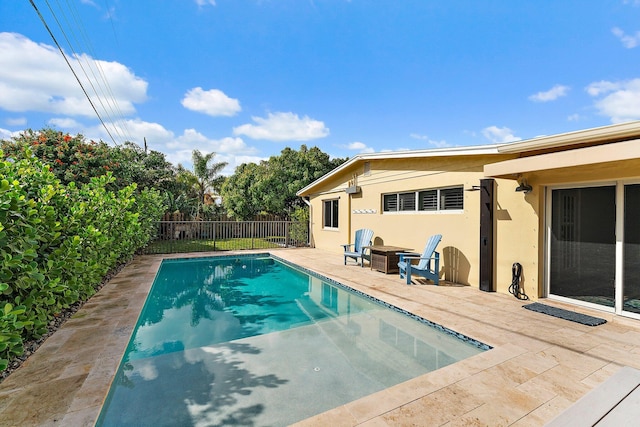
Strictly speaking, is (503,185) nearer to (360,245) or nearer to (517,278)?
(517,278)

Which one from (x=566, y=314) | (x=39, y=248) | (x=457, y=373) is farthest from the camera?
(x=566, y=314)

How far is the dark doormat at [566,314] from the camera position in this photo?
4812 mm

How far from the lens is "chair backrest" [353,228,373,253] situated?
10853mm

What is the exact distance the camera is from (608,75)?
11.3 m

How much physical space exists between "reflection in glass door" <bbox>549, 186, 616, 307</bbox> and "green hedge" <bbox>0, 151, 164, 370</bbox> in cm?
800

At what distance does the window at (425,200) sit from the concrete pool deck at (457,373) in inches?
117

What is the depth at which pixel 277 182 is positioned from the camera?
838 inches

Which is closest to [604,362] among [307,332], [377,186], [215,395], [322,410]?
[322,410]

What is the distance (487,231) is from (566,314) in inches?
82.8

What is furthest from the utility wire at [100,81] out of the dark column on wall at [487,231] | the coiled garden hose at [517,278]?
the coiled garden hose at [517,278]

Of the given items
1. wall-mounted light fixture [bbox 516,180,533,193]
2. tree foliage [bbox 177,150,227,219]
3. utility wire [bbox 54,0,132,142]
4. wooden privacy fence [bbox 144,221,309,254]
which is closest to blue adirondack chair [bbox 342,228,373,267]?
wall-mounted light fixture [bbox 516,180,533,193]

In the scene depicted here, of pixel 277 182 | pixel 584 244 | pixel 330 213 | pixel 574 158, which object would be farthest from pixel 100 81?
pixel 584 244

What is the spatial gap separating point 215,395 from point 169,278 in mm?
7658

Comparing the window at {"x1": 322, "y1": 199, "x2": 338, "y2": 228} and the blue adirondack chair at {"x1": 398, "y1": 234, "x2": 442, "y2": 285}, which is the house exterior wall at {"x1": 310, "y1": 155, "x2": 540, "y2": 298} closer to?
the blue adirondack chair at {"x1": 398, "y1": 234, "x2": 442, "y2": 285}
